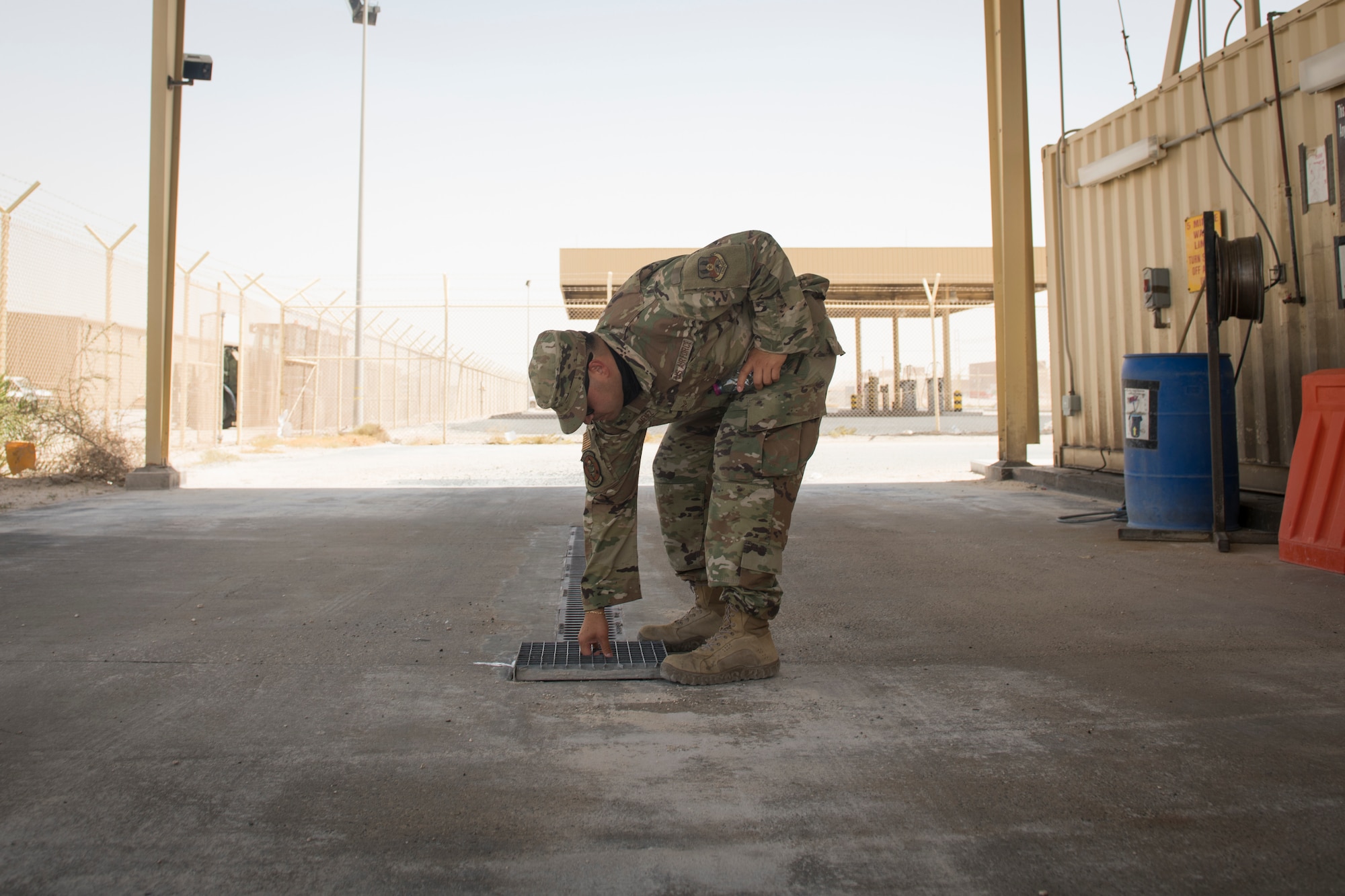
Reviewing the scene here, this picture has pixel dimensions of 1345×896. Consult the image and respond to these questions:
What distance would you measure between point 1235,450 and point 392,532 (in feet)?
15.0

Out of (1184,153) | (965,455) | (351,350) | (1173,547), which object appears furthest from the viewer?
(351,350)

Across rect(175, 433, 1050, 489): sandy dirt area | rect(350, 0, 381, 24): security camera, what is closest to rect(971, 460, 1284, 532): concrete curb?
rect(175, 433, 1050, 489): sandy dirt area

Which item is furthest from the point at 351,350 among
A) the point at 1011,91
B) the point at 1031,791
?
the point at 1031,791

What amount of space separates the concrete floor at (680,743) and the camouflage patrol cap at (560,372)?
728 mm

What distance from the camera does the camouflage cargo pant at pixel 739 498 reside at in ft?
7.91

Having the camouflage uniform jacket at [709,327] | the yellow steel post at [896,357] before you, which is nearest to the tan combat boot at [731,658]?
the camouflage uniform jacket at [709,327]

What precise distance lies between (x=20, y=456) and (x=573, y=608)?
7.49 metres

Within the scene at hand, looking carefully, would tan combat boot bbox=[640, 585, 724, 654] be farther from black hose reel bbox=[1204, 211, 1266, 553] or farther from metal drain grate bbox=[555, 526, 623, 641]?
black hose reel bbox=[1204, 211, 1266, 553]

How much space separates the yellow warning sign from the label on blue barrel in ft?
4.09

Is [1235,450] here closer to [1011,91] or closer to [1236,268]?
[1236,268]

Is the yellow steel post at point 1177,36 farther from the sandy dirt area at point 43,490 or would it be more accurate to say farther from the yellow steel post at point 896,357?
the yellow steel post at point 896,357

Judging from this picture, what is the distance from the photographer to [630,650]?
262 centimetres

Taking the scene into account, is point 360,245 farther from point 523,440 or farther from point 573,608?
point 573,608

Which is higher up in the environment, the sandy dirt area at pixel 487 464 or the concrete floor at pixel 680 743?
the sandy dirt area at pixel 487 464
